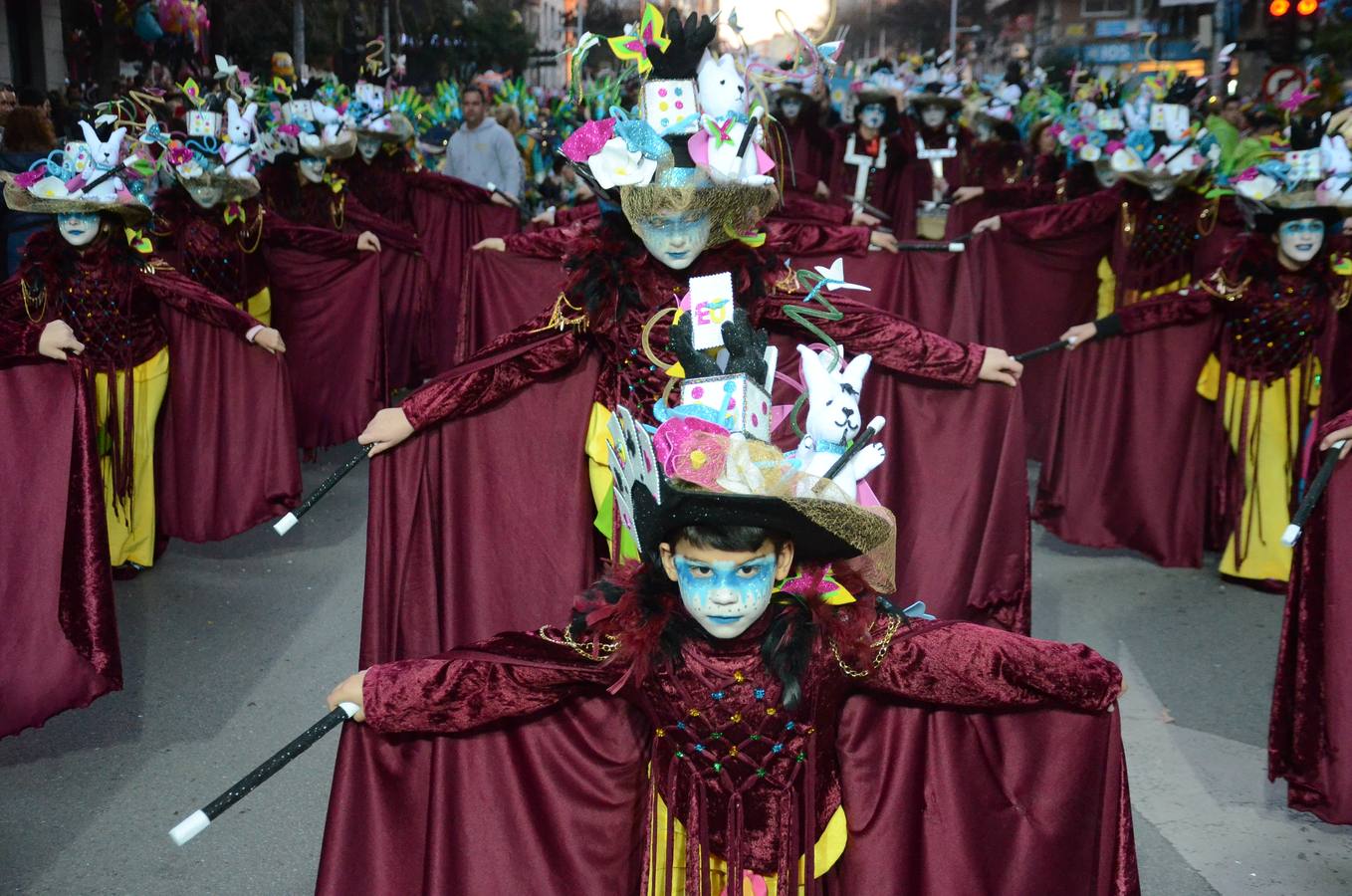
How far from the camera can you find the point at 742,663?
9.38 ft

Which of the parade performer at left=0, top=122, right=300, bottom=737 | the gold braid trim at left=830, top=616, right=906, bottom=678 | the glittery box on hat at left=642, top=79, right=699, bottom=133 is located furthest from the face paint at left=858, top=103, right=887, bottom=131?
the gold braid trim at left=830, top=616, right=906, bottom=678

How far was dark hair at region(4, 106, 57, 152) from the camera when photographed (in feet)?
28.5

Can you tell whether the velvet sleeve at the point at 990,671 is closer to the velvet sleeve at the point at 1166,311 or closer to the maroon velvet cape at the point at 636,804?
the maroon velvet cape at the point at 636,804

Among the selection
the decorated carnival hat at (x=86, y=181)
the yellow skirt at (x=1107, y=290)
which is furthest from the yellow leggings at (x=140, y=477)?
the yellow skirt at (x=1107, y=290)

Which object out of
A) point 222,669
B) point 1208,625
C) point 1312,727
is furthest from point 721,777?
point 1208,625

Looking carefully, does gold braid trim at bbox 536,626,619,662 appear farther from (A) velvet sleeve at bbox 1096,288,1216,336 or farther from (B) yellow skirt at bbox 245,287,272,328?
(B) yellow skirt at bbox 245,287,272,328

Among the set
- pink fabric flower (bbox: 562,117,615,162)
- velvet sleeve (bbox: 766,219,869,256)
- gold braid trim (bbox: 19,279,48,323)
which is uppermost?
pink fabric flower (bbox: 562,117,615,162)

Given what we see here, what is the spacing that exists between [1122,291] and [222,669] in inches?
204

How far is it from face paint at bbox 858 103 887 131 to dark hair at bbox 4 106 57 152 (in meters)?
5.95

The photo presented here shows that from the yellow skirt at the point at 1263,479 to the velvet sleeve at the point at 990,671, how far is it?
12.5ft

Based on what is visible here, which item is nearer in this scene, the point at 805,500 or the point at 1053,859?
the point at 805,500

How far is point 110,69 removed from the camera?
11258 mm

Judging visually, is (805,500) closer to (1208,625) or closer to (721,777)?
(721,777)

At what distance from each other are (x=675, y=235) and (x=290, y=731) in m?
2.12
